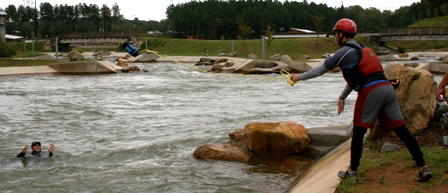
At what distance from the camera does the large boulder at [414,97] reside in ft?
29.8

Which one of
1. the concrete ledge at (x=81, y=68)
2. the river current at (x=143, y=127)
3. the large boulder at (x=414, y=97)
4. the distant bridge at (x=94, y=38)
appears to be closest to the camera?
the large boulder at (x=414, y=97)

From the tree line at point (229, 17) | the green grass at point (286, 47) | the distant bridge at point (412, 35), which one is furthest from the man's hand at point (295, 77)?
the tree line at point (229, 17)

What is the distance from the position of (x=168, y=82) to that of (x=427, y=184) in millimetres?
27539

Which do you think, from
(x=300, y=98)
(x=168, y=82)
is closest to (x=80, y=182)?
(x=300, y=98)

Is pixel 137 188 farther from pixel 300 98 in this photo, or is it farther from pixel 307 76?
pixel 300 98

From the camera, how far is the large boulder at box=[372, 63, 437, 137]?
29.8 feet

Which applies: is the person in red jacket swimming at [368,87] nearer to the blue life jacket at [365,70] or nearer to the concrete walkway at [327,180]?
the blue life jacket at [365,70]

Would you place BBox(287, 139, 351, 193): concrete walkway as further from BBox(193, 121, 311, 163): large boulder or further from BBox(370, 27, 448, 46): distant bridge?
BBox(370, 27, 448, 46): distant bridge

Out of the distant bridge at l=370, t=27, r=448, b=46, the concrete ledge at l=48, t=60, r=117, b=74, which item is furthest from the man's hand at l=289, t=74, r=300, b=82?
the distant bridge at l=370, t=27, r=448, b=46

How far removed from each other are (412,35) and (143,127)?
54.6 metres

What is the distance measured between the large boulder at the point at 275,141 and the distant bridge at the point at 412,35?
184ft

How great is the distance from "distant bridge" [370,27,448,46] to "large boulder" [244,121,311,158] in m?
55.9

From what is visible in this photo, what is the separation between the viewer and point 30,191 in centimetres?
951

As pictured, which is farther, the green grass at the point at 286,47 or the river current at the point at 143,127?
the green grass at the point at 286,47
